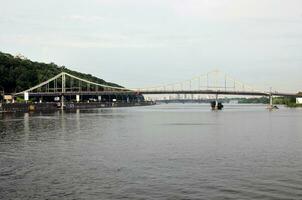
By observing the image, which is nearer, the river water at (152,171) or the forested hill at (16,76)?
the river water at (152,171)

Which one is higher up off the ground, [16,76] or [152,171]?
[16,76]

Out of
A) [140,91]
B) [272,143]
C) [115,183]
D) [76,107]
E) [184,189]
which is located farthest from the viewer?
[76,107]

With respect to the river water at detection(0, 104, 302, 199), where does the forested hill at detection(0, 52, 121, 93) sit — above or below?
above

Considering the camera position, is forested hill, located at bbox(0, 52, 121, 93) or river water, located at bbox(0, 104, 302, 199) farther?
forested hill, located at bbox(0, 52, 121, 93)

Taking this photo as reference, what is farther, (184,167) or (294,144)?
(294,144)

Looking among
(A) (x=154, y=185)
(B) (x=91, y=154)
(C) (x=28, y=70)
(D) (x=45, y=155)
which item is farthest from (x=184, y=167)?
(C) (x=28, y=70)

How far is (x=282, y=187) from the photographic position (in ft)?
68.4

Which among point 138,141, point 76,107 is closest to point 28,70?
point 76,107

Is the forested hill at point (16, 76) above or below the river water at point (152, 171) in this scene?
above

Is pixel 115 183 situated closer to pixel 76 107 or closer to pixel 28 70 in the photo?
pixel 76 107

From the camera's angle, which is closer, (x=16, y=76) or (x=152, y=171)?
(x=152, y=171)

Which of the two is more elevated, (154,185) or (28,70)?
(28,70)

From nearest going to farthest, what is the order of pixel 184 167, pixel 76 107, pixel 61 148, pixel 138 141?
pixel 184 167 < pixel 61 148 < pixel 138 141 < pixel 76 107

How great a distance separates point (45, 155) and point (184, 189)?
569 inches
